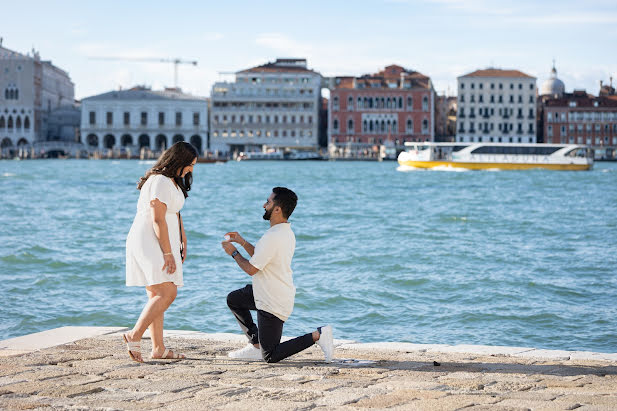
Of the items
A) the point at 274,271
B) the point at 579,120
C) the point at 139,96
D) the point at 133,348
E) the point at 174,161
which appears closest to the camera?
the point at 133,348

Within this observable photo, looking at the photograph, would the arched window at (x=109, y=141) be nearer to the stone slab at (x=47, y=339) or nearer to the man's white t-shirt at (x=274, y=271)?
the stone slab at (x=47, y=339)

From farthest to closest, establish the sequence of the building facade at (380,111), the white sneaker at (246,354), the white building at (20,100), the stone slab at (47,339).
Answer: the white building at (20,100) → the building facade at (380,111) → the stone slab at (47,339) → the white sneaker at (246,354)

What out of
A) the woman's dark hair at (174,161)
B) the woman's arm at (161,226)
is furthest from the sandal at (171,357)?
the woman's dark hair at (174,161)

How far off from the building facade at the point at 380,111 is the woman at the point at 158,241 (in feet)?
296

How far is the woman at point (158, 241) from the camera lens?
5.58 meters

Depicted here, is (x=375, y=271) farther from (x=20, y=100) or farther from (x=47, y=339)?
(x=20, y=100)

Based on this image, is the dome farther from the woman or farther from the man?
the woman

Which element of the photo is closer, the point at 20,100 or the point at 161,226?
the point at 161,226

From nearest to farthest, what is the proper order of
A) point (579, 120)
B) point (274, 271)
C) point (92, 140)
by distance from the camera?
point (274, 271), point (579, 120), point (92, 140)

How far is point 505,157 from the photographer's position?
233ft

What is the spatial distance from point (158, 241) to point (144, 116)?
96.1 meters

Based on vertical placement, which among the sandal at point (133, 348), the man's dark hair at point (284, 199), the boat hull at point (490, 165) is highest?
the man's dark hair at point (284, 199)

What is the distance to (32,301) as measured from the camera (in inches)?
464

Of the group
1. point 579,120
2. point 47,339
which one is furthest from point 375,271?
point 579,120
